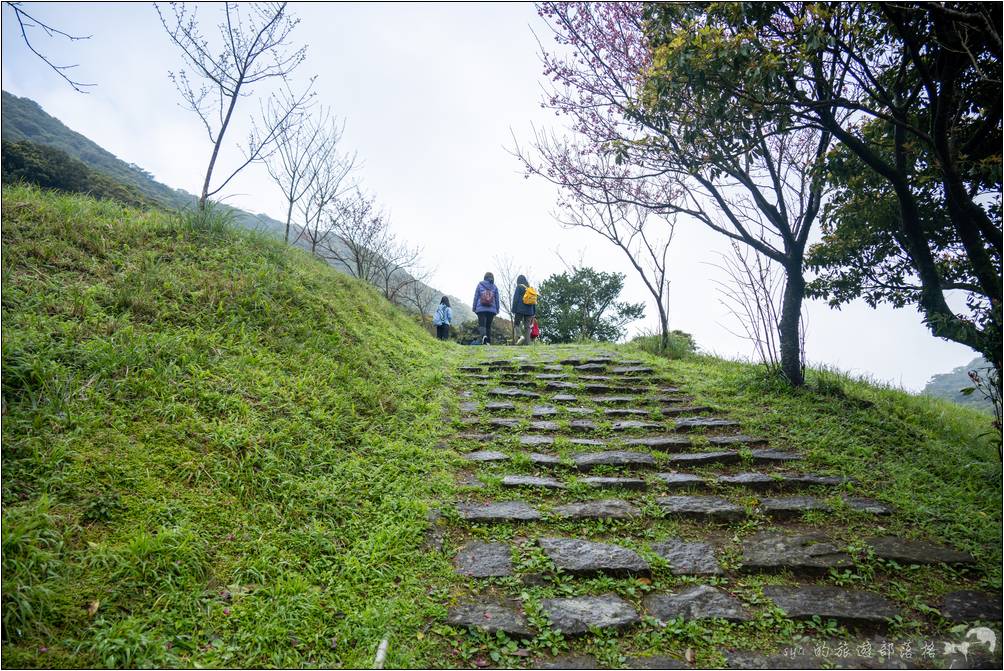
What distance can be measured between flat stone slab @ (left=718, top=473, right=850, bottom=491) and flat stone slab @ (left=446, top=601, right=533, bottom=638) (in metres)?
2.45

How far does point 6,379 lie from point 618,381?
Answer: 667 cm

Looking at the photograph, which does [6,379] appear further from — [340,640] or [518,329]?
[518,329]

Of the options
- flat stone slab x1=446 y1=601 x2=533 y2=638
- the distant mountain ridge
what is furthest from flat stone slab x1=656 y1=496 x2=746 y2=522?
the distant mountain ridge

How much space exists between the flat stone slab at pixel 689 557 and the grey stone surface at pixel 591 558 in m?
0.20

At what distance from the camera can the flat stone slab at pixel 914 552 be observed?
125 inches

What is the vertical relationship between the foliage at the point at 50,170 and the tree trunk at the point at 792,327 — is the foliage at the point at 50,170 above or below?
below

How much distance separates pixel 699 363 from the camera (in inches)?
358

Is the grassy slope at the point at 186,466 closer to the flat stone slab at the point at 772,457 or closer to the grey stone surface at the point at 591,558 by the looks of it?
the grey stone surface at the point at 591,558

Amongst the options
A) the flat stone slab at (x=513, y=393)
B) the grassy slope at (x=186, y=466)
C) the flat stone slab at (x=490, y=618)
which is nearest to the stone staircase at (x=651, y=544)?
the flat stone slab at (x=490, y=618)

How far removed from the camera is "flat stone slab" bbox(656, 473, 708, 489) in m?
4.11

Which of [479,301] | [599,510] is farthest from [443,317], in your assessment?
[599,510]

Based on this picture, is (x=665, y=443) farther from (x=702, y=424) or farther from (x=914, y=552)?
(x=914, y=552)

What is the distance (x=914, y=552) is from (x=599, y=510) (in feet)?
7.18

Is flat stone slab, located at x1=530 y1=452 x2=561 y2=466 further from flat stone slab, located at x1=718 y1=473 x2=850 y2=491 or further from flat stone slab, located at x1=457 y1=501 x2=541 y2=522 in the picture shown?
flat stone slab, located at x1=718 y1=473 x2=850 y2=491
